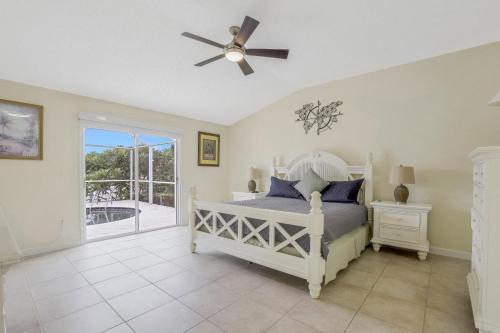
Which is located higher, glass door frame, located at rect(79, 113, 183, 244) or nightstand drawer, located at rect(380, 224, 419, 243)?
glass door frame, located at rect(79, 113, 183, 244)

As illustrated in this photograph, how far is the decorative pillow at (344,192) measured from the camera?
11.9 feet

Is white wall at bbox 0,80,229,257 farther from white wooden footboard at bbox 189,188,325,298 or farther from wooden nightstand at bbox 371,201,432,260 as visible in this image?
wooden nightstand at bbox 371,201,432,260

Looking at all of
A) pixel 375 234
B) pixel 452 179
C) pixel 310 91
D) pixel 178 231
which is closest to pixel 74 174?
pixel 178 231

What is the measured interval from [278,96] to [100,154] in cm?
354

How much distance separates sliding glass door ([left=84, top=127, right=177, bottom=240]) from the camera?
4.15 metres

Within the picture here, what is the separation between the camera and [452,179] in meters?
3.27

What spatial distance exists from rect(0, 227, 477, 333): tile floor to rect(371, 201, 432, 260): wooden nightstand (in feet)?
0.72

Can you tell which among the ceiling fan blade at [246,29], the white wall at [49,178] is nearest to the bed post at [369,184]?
the ceiling fan blade at [246,29]

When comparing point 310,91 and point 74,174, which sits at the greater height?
point 310,91

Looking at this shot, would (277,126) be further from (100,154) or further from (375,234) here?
(100,154)

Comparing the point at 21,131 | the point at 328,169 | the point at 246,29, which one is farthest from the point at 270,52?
the point at 21,131

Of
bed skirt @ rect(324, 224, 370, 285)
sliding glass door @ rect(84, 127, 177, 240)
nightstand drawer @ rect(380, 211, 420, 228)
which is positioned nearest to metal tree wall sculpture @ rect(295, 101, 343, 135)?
nightstand drawer @ rect(380, 211, 420, 228)

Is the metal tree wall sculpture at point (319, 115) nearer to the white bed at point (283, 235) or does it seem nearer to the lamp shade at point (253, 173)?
the white bed at point (283, 235)

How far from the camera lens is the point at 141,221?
515 cm
